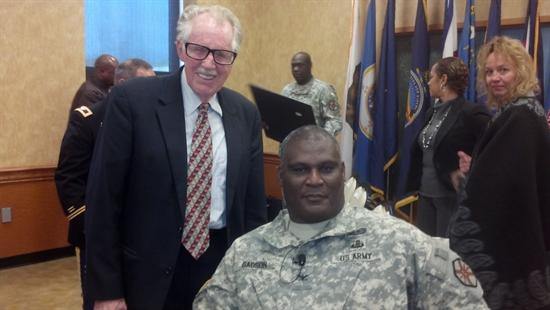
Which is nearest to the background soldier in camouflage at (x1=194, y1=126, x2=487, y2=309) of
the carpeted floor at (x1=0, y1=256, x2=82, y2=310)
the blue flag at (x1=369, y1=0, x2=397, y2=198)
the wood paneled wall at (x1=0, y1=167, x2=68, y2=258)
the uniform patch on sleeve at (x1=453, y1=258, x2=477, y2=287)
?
the uniform patch on sleeve at (x1=453, y1=258, x2=477, y2=287)

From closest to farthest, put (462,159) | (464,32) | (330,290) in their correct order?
(330,290) → (462,159) → (464,32)

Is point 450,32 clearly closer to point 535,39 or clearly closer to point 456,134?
point 535,39

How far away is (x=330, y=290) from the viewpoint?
1326 mm

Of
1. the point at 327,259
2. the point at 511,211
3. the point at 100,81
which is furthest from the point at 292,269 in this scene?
the point at 100,81

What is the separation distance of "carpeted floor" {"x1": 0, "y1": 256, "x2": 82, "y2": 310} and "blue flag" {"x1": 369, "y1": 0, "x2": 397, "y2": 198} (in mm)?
2505

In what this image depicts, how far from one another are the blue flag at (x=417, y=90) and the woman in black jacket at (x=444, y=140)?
954mm

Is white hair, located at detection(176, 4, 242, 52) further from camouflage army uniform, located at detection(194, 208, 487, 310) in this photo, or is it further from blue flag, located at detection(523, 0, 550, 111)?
blue flag, located at detection(523, 0, 550, 111)

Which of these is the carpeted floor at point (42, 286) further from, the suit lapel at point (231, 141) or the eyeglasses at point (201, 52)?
the eyeglasses at point (201, 52)

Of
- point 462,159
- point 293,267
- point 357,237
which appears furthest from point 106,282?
point 462,159

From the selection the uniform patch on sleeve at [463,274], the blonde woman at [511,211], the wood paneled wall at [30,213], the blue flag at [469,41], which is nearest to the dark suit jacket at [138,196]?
the uniform patch on sleeve at [463,274]

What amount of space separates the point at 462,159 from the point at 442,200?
0.46 m

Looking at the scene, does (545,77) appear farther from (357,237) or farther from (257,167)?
(357,237)

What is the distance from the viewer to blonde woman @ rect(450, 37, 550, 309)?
2.21 metres

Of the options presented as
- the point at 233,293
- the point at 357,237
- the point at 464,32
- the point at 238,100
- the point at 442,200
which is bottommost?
the point at 442,200
